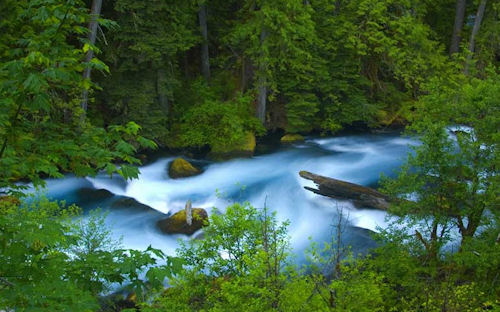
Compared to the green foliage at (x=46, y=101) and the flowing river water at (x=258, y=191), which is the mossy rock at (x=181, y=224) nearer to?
the flowing river water at (x=258, y=191)

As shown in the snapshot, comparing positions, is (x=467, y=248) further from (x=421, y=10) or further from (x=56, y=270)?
(x=421, y=10)

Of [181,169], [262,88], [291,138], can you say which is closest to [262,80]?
[262,88]

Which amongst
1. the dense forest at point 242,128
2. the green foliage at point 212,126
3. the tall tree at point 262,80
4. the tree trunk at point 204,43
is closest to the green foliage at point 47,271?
the dense forest at point 242,128

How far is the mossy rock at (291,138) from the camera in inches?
810

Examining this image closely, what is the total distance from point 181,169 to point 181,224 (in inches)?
160

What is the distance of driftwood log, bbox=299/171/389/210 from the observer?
13.3 m

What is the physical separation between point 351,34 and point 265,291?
16.9 metres

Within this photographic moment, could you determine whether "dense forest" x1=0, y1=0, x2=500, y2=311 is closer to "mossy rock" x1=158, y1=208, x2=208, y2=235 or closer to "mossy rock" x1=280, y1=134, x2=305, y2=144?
"mossy rock" x1=158, y1=208, x2=208, y2=235

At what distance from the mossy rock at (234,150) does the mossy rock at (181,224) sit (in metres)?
5.66

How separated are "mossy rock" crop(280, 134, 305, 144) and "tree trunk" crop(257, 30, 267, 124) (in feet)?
4.25

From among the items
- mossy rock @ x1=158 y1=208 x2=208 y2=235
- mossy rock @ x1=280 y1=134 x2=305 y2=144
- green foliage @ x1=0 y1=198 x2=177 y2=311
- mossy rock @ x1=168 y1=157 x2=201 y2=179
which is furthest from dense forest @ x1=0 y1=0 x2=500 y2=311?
mossy rock @ x1=168 y1=157 x2=201 y2=179

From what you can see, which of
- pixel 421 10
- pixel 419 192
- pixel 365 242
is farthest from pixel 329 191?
pixel 421 10

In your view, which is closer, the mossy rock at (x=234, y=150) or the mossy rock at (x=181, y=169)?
the mossy rock at (x=181, y=169)

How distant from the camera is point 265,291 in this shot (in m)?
6.07
